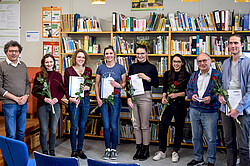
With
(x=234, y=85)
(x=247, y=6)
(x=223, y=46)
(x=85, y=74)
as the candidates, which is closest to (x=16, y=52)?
(x=85, y=74)

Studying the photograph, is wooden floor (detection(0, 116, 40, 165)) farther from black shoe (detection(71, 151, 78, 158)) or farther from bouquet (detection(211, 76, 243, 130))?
bouquet (detection(211, 76, 243, 130))

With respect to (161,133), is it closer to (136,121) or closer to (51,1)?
(136,121)

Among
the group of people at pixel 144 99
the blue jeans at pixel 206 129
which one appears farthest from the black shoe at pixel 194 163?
the blue jeans at pixel 206 129

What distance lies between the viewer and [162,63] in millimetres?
4844

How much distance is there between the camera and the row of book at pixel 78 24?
5.13 meters

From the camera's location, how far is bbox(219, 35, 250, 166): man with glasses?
310cm

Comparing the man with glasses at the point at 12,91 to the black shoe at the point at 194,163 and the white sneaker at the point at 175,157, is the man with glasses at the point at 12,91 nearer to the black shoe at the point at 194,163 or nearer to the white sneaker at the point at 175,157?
the white sneaker at the point at 175,157

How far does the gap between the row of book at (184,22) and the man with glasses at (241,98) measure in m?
1.49

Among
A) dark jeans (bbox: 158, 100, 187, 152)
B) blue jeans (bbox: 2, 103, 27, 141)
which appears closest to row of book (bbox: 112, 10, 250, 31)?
dark jeans (bbox: 158, 100, 187, 152)

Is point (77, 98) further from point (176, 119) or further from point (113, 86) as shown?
point (176, 119)

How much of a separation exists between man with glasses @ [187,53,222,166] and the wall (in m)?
1.74

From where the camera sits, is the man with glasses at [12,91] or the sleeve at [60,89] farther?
the sleeve at [60,89]

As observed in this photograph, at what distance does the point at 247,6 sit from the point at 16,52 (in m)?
3.94

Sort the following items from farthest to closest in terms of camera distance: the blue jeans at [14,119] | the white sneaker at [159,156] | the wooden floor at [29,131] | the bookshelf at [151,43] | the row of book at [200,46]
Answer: the bookshelf at [151,43]
the row of book at [200,46]
the wooden floor at [29,131]
the white sneaker at [159,156]
the blue jeans at [14,119]
